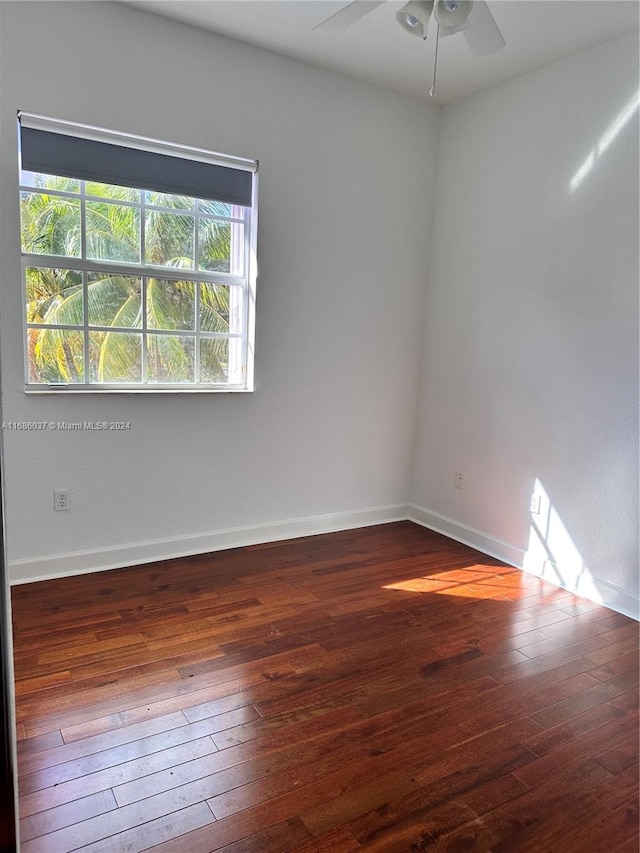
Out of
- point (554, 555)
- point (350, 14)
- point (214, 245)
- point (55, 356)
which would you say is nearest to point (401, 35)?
point (350, 14)

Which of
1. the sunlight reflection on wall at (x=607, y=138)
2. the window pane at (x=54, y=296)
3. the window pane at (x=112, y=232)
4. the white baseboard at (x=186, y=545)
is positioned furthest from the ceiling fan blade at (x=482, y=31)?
the white baseboard at (x=186, y=545)

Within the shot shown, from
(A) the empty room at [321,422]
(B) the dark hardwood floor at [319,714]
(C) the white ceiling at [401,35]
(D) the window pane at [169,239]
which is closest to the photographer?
(B) the dark hardwood floor at [319,714]

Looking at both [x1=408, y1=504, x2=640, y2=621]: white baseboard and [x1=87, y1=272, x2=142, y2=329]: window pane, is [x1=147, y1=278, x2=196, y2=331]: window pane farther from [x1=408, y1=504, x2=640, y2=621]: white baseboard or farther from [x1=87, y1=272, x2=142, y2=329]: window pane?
[x1=408, y1=504, x2=640, y2=621]: white baseboard

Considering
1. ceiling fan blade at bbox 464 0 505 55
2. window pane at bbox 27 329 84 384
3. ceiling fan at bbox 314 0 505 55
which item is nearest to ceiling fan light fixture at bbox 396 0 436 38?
ceiling fan at bbox 314 0 505 55

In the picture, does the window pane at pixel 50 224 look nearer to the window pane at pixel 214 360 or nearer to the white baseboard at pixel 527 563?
the window pane at pixel 214 360

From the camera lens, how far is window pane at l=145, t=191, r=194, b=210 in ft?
9.73

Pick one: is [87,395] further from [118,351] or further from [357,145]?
[357,145]

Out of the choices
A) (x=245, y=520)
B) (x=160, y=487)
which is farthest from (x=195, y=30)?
(x=245, y=520)

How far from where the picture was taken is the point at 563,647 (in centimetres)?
247

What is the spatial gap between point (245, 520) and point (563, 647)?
6.00 ft

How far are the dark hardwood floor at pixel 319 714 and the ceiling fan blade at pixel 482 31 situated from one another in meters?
2.32

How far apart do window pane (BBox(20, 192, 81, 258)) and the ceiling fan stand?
58.4 inches

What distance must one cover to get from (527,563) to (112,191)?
2977mm

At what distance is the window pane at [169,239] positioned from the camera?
2.99 metres
